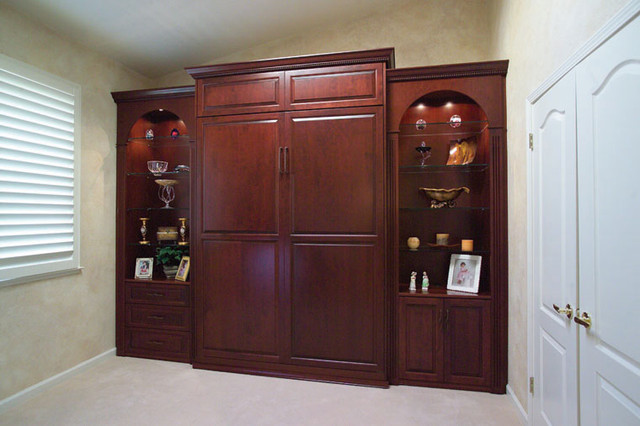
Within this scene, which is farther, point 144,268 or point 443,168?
point 144,268

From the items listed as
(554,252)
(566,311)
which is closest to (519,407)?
(566,311)

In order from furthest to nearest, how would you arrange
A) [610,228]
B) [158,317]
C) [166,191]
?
[166,191] < [158,317] < [610,228]

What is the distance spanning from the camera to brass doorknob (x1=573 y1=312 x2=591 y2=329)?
1449 mm

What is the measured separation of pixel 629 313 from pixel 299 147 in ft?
7.29

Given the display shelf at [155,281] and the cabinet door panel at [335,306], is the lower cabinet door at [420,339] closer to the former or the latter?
the cabinet door panel at [335,306]

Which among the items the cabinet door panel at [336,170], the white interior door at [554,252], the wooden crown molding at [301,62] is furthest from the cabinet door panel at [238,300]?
the white interior door at [554,252]

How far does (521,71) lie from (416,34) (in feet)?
4.18

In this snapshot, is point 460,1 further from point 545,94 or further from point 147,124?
Answer: point 147,124

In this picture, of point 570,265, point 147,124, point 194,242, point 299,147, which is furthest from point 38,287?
point 570,265

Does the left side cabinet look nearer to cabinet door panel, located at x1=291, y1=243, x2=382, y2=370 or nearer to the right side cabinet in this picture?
cabinet door panel, located at x1=291, y1=243, x2=382, y2=370

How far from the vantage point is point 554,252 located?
1.80 meters

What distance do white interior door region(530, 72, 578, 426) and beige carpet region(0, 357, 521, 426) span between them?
595mm

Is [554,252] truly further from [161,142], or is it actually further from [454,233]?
[161,142]

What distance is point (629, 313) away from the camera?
1.20 m
